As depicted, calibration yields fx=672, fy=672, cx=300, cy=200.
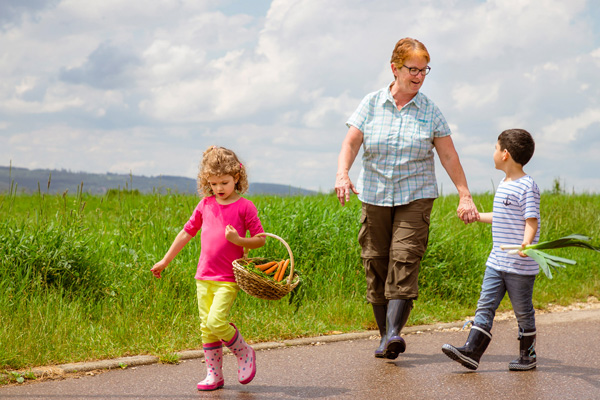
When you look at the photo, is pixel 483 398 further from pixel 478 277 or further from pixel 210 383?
pixel 478 277

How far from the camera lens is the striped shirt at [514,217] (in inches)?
212

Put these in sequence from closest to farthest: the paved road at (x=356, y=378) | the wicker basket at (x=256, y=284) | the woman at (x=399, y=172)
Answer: the wicker basket at (x=256, y=284) < the paved road at (x=356, y=378) < the woman at (x=399, y=172)

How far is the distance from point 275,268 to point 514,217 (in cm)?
200

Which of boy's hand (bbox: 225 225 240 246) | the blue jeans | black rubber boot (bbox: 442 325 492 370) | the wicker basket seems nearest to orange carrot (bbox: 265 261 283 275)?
the wicker basket

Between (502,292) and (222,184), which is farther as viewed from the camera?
(502,292)

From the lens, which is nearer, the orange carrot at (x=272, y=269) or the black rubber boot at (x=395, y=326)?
the orange carrot at (x=272, y=269)

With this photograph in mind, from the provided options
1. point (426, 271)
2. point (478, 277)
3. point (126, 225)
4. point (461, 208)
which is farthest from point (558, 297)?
point (126, 225)

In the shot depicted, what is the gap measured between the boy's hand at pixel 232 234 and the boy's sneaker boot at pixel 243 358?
28.5 inches

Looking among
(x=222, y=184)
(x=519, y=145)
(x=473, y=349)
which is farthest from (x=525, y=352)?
(x=222, y=184)

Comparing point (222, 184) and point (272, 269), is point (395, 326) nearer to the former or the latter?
point (272, 269)

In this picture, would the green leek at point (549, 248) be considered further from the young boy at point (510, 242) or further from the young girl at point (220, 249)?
the young girl at point (220, 249)

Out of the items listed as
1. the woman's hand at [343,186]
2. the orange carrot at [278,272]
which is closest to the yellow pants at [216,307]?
the orange carrot at [278,272]

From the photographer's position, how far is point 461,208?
18.2 ft

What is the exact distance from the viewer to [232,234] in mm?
4500
